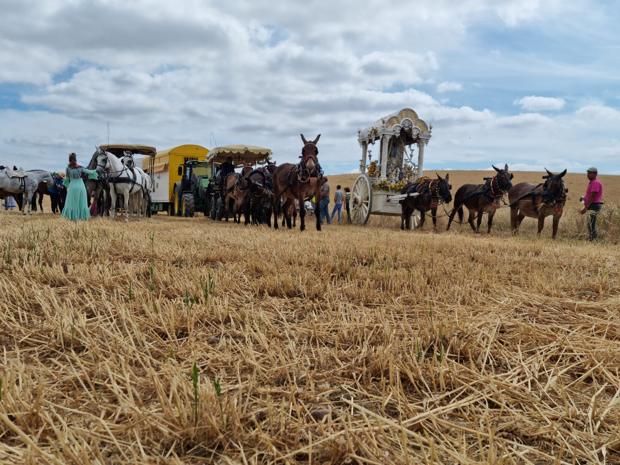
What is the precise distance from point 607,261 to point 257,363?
5.83 metres

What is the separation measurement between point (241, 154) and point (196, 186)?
3.93 m

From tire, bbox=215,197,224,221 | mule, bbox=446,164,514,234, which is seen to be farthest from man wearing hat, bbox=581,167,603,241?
tire, bbox=215,197,224,221

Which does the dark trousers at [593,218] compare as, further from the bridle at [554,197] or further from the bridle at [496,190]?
the bridle at [496,190]

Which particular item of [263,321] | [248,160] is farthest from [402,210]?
[263,321]

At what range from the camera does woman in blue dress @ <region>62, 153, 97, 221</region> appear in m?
12.1

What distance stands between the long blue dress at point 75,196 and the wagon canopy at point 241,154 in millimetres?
6174

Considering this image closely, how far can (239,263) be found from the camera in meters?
4.76

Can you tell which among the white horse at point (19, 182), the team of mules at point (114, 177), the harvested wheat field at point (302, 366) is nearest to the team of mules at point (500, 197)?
the harvested wheat field at point (302, 366)

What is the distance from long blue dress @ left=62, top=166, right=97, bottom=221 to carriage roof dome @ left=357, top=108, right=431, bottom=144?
33.1 ft

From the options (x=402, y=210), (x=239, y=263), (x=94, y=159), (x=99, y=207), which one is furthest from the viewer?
(x=99, y=207)

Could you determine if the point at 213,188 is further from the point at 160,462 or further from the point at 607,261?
the point at 160,462

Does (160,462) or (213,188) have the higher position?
(213,188)

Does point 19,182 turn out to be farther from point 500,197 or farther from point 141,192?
point 500,197

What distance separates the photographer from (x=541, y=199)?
1256 cm
